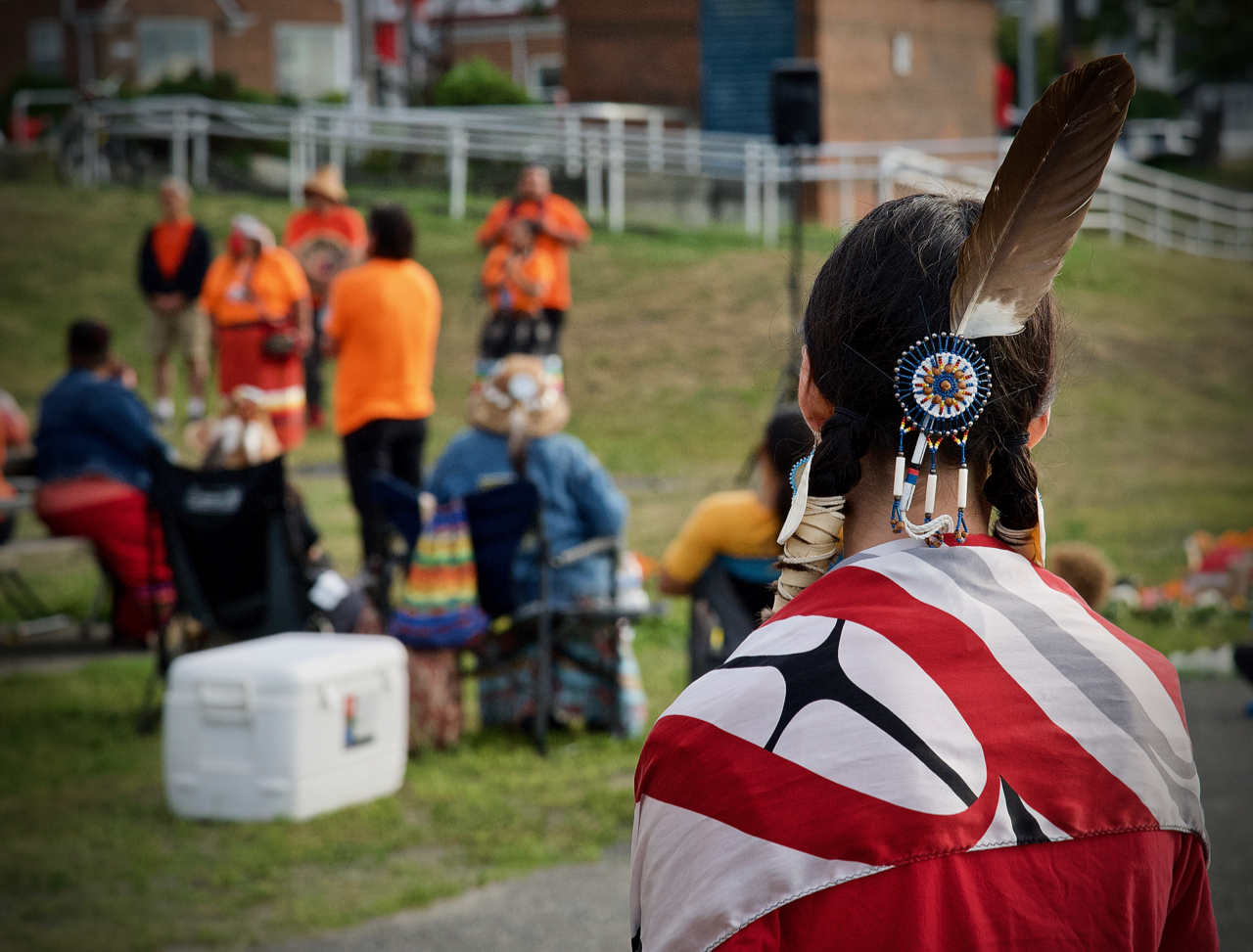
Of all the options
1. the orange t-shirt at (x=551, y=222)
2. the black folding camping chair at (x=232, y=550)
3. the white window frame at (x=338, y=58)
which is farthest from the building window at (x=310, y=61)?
the black folding camping chair at (x=232, y=550)

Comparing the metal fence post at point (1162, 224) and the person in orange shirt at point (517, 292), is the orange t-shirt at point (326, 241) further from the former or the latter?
the metal fence post at point (1162, 224)

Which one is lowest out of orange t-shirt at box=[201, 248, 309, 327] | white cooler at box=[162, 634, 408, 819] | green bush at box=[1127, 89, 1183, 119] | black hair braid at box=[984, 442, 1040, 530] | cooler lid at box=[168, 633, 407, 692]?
white cooler at box=[162, 634, 408, 819]

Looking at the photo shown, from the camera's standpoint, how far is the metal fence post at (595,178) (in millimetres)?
13023

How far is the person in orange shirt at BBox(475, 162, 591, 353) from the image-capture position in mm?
8867

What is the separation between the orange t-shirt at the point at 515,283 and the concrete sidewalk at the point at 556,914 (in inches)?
224

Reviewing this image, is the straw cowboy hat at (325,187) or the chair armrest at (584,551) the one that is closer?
the chair armrest at (584,551)

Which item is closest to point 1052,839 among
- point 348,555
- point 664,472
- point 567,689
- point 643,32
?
point 567,689

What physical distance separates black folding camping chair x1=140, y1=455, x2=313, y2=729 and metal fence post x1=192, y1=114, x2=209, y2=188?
441 inches

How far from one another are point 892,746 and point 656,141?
38.6ft

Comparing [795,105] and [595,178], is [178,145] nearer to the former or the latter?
[595,178]

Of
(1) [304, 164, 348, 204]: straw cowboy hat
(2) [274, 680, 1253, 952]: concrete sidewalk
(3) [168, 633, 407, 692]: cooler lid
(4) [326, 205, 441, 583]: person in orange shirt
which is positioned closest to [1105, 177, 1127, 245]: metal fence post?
(1) [304, 164, 348, 204]: straw cowboy hat

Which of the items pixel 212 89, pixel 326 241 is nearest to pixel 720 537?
pixel 326 241

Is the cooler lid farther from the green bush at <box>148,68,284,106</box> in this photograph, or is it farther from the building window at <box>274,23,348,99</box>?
the green bush at <box>148,68,284,106</box>

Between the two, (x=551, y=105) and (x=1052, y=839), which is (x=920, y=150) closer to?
(x=551, y=105)
